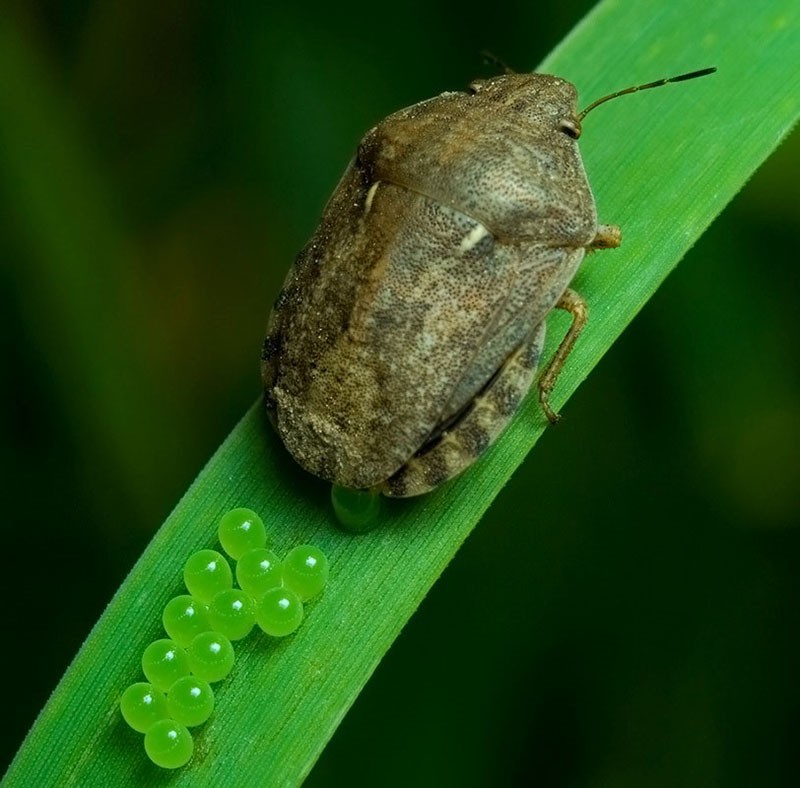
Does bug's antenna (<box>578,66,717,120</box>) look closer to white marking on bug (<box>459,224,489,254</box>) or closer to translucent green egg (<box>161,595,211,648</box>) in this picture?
white marking on bug (<box>459,224,489,254</box>)

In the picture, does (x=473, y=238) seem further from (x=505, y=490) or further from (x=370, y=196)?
(x=505, y=490)

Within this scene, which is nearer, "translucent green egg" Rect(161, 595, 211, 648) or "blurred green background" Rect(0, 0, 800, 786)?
"translucent green egg" Rect(161, 595, 211, 648)

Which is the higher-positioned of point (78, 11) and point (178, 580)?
point (78, 11)

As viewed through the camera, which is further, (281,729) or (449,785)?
(449,785)

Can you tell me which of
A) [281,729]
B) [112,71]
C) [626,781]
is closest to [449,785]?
[626,781]

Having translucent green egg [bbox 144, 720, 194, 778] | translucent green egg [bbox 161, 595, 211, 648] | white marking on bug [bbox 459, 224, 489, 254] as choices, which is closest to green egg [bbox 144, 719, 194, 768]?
translucent green egg [bbox 144, 720, 194, 778]

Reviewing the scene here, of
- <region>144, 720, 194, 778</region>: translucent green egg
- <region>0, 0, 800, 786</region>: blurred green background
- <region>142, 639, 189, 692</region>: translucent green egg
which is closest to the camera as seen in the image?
<region>144, 720, 194, 778</region>: translucent green egg

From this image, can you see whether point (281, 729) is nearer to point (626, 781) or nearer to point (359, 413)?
point (359, 413)

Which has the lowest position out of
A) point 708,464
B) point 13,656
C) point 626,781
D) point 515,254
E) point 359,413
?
point 626,781
